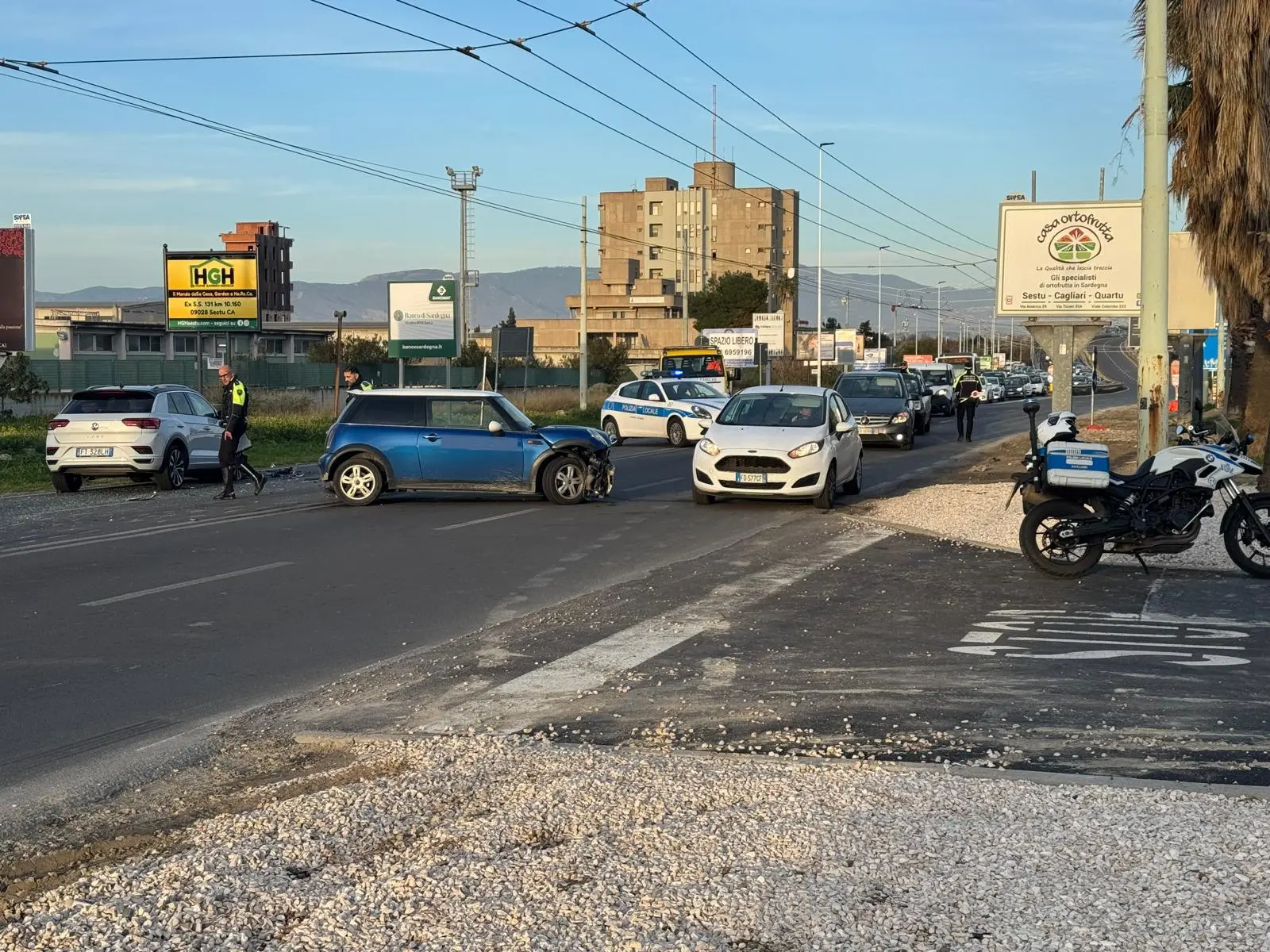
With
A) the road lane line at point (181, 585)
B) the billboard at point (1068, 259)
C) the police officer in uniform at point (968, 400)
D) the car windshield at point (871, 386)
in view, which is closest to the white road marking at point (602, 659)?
the road lane line at point (181, 585)

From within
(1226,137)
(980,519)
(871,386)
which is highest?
(1226,137)

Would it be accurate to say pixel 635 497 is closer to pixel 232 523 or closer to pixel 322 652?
pixel 232 523

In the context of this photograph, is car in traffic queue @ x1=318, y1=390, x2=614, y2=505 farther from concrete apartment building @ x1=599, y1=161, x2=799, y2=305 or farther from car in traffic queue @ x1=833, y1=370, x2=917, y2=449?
concrete apartment building @ x1=599, y1=161, x2=799, y2=305

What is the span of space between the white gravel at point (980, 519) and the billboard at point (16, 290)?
29270 millimetres

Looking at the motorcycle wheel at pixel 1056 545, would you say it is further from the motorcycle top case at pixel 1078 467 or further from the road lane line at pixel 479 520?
the road lane line at pixel 479 520

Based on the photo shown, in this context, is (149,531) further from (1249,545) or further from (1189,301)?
(1189,301)

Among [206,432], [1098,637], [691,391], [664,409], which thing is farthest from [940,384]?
[1098,637]

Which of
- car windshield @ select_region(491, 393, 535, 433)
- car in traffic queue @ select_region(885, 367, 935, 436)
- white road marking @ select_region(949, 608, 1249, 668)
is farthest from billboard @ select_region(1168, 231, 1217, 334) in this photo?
white road marking @ select_region(949, 608, 1249, 668)

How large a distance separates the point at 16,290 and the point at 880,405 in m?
24.2

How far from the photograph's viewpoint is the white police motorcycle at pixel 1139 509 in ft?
39.3

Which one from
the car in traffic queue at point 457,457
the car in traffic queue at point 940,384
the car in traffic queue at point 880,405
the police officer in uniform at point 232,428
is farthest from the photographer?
the car in traffic queue at point 940,384

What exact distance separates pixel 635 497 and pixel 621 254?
165802mm

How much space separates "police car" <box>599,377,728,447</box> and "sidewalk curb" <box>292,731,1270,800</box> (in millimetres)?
28394

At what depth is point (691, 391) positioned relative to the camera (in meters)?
36.8
